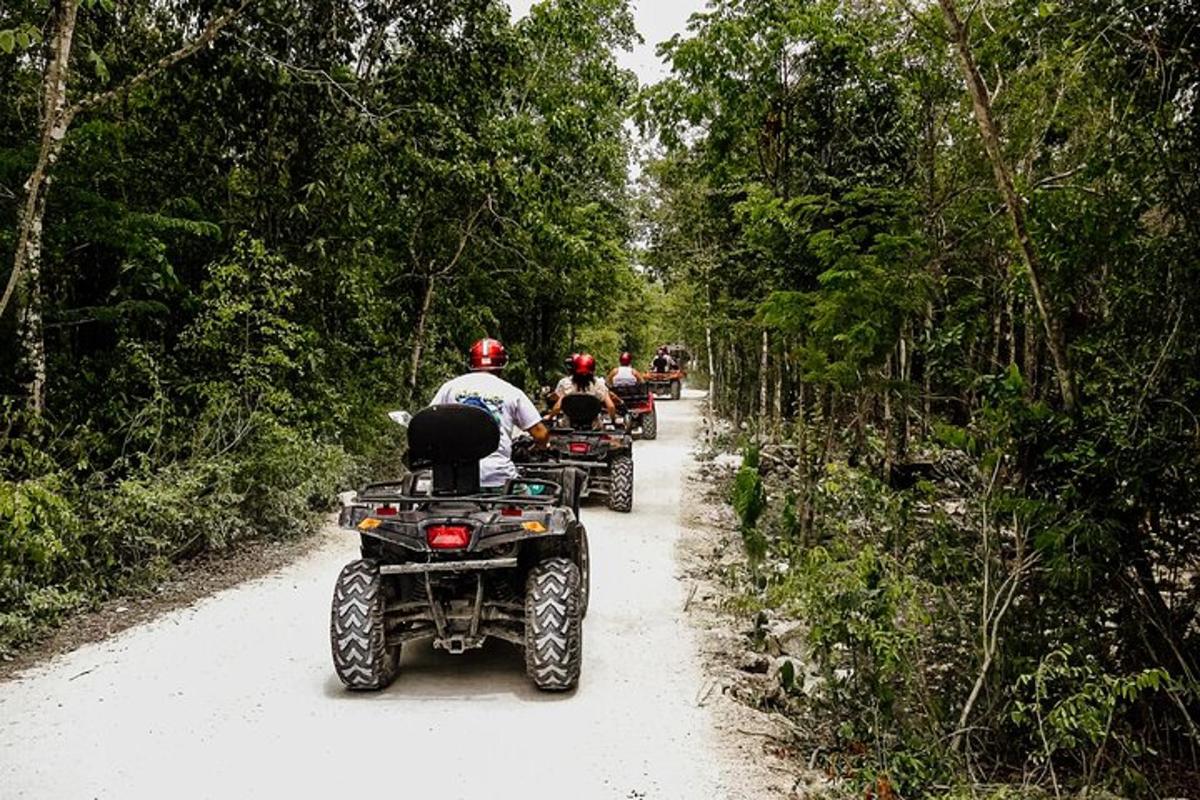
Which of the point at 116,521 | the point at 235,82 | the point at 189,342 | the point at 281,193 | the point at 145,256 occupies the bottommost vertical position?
the point at 116,521

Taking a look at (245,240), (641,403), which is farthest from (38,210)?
(641,403)

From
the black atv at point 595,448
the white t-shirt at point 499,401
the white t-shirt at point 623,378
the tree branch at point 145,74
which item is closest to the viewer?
the white t-shirt at point 499,401

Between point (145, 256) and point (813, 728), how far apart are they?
27.2ft

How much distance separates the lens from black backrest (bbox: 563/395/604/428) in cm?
1166

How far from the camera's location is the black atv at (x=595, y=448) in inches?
448

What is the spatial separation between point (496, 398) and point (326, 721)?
2354 millimetres

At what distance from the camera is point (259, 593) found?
7.55m

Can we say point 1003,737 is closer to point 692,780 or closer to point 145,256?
point 692,780

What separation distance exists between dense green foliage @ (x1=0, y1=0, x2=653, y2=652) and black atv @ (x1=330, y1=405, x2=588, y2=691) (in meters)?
2.15

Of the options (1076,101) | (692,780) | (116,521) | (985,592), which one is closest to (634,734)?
(692,780)

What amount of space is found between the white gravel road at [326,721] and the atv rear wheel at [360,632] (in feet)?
0.45

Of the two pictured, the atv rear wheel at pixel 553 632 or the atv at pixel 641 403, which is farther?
the atv at pixel 641 403

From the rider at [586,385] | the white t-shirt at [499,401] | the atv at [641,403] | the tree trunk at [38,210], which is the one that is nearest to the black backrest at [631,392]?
the atv at [641,403]

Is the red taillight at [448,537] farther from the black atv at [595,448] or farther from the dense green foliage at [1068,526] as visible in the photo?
the black atv at [595,448]
